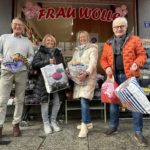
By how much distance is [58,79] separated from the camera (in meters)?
4.93

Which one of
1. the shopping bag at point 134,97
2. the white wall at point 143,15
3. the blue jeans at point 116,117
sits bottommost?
the blue jeans at point 116,117

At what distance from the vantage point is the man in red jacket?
4.42 metres

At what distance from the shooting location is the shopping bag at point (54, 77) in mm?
4863

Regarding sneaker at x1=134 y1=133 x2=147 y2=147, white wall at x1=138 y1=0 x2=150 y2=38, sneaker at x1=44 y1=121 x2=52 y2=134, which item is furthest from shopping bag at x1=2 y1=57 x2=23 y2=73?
white wall at x1=138 y1=0 x2=150 y2=38

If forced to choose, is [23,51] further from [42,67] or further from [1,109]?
[1,109]

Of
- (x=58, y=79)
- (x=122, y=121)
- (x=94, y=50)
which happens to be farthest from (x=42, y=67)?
(x=122, y=121)

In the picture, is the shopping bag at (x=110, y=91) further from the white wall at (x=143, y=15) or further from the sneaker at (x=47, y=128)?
the white wall at (x=143, y=15)

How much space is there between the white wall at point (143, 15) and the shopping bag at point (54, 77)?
9.38ft

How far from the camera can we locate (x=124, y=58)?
4.50m

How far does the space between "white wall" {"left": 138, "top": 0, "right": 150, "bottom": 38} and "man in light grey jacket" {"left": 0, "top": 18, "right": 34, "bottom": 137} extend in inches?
128

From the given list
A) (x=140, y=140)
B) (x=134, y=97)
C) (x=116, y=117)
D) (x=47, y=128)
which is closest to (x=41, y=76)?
(x=47, y=128)

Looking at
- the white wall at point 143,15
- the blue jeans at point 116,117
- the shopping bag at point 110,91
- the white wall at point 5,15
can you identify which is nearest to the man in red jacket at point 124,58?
the blue jeans at point 116,117

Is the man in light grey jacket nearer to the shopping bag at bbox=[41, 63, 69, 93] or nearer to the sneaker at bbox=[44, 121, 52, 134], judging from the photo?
the shopping bag at bbox=[41, 63, 69, 93]

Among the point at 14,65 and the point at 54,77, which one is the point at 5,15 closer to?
the point at 14,65
